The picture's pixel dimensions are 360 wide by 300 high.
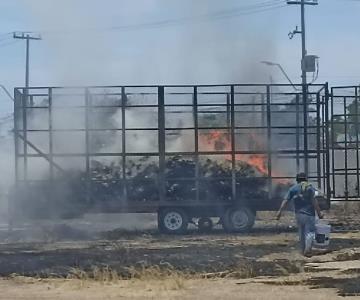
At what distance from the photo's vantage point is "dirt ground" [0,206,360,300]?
11.4m

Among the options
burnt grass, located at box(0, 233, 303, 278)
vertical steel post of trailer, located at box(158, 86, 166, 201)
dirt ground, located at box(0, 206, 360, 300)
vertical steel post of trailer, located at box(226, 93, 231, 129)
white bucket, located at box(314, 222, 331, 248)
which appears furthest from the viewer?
vertical steel post of trailer, located at box(226, 93, 231, 129)

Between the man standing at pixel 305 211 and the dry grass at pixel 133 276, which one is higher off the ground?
the man standing at pixel 305 211

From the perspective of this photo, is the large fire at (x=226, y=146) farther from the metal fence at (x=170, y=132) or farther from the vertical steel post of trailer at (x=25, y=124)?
the vertical steel post of trailer at (x=25, y=124)

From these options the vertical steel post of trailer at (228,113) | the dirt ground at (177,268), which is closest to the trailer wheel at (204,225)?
the dirt ground at (177,268)

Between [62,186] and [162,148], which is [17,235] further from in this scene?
[162,148]

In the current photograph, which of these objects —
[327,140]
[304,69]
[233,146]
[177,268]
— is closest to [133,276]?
[177,268]

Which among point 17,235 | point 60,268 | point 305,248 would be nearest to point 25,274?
point 60,268

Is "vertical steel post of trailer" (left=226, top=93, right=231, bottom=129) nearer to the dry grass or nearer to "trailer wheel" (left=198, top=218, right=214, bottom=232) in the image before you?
"trailer wheel" (left=198, top=218, right=214, bottom=232)

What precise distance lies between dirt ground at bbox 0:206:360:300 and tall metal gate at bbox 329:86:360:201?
339 centimetres

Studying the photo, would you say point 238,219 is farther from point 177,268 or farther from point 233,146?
point 177,268

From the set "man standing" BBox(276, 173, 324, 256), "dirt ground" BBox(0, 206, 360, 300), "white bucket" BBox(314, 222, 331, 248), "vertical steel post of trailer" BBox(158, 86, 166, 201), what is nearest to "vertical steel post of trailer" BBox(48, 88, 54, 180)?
"dirt ground" BBox(0, 206, 360, 300)

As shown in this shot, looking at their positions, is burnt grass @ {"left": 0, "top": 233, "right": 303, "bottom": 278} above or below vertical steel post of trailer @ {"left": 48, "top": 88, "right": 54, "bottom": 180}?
below

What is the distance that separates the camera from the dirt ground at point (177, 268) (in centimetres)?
1141

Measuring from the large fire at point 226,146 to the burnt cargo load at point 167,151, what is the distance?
0.08 ft
